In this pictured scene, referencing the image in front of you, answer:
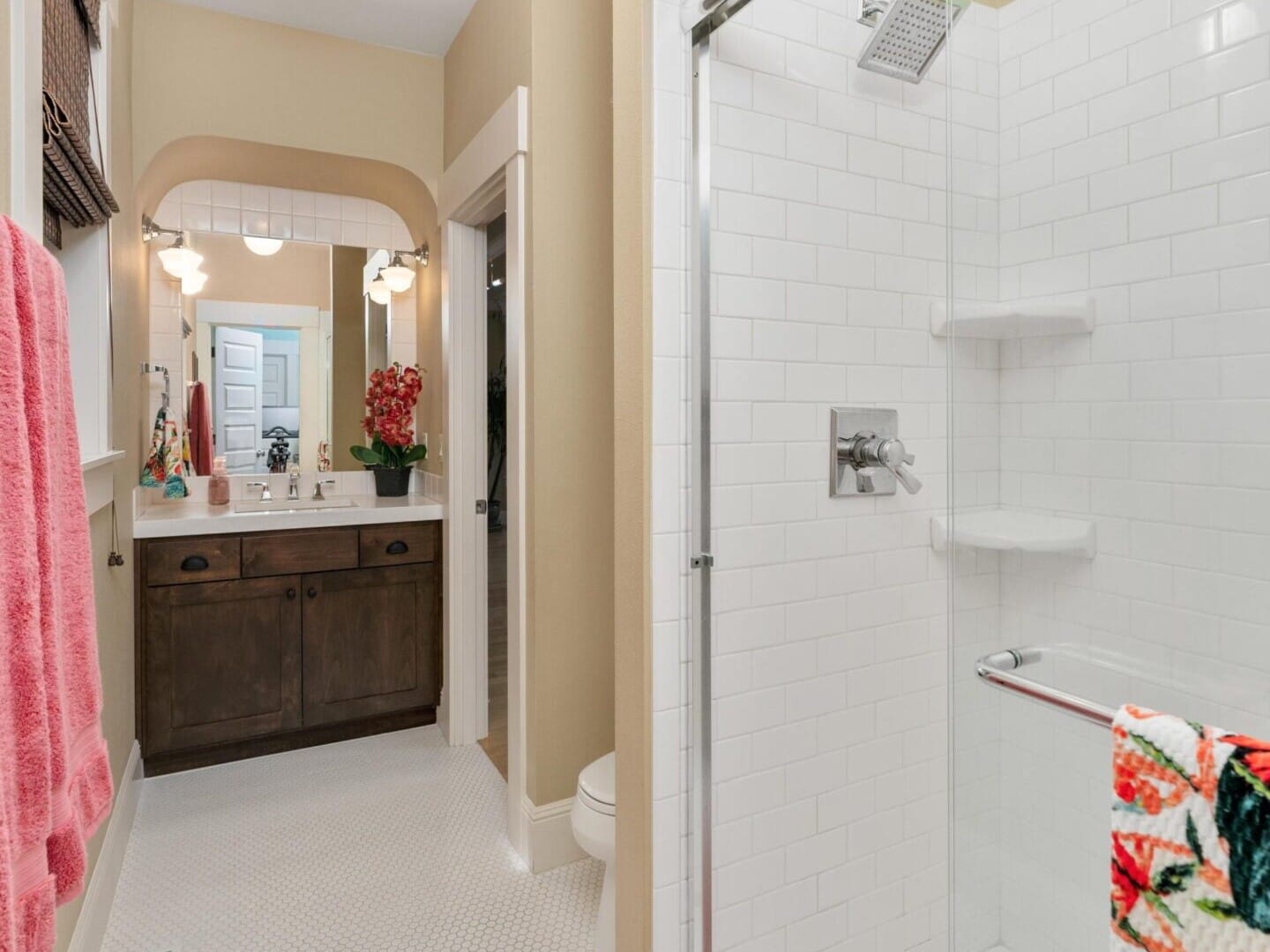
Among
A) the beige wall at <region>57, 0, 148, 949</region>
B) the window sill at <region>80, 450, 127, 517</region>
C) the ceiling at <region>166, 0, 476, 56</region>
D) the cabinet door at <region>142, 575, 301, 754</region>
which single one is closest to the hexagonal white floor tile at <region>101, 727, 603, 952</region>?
the cabinet door at <region>142, 575, 301, 754</region>

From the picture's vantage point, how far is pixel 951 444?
4.00ft

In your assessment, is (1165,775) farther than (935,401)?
No

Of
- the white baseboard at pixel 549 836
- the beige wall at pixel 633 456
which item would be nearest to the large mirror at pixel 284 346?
the white baseboard at pixel 549 836

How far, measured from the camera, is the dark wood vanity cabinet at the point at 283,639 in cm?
277

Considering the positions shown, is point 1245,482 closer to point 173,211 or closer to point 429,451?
point 429,451

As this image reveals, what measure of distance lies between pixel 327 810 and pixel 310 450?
1.63 metres

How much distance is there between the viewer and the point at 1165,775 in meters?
0.77

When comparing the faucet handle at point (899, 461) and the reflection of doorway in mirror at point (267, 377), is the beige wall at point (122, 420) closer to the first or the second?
the reflection of doorway in mirror at point (267, 377)

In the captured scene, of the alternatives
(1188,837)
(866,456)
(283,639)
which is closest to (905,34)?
(866,456)

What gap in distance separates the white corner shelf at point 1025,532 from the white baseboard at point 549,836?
153cm

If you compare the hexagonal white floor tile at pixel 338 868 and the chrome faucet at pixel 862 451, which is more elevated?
the chrome faucet at pixel 862 451

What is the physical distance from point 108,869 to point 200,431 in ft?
5.98

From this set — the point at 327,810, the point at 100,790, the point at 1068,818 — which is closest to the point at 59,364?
the point at 100,790

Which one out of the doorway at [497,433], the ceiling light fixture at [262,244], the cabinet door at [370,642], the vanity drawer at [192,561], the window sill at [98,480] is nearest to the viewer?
the window sill at [98,480]
